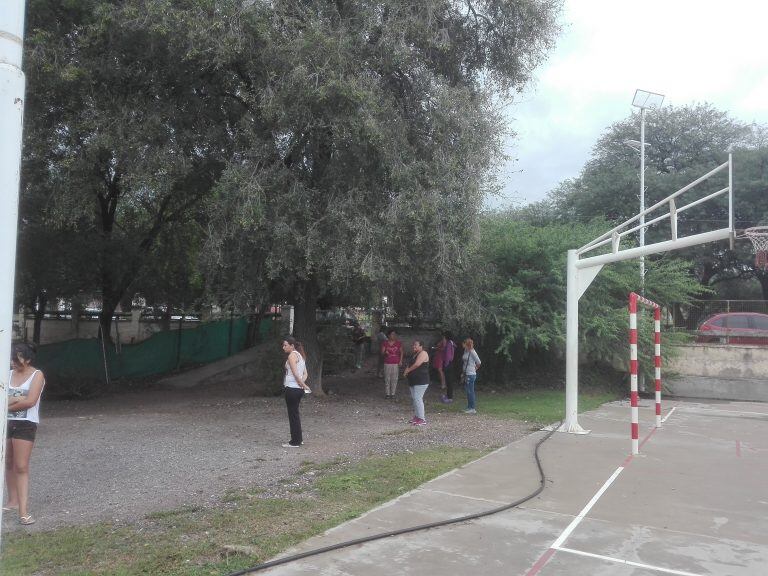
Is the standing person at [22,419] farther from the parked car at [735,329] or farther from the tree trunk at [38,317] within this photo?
the tree trunk at [38,317]

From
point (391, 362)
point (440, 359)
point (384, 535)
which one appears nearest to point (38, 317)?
point (391, 362)

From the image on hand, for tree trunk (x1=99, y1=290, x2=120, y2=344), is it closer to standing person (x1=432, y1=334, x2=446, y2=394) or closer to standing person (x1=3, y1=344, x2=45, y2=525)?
standing person (x1=432, y1=334, x2=446, y2=394)

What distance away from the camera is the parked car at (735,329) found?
1823 cm

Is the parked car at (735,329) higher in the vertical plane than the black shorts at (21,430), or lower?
higher

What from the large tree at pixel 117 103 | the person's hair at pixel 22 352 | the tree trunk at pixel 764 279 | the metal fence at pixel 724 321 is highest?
the large tree at pixel 117 103

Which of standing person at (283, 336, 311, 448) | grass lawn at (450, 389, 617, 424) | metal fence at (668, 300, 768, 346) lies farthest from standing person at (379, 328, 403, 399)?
metal fence at (668, 300, 768, 346)

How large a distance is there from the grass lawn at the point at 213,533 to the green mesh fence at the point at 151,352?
513 inches

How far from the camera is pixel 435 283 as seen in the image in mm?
13992

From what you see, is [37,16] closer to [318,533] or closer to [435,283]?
[435,283]

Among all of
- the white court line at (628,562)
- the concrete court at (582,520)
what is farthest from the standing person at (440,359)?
the white court line at (628,562)

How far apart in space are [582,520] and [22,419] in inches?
204

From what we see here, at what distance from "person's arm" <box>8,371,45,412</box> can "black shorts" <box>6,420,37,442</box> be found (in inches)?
6.7

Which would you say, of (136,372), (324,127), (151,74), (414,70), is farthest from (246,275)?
(136,372)

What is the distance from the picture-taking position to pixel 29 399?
5.97 meters
